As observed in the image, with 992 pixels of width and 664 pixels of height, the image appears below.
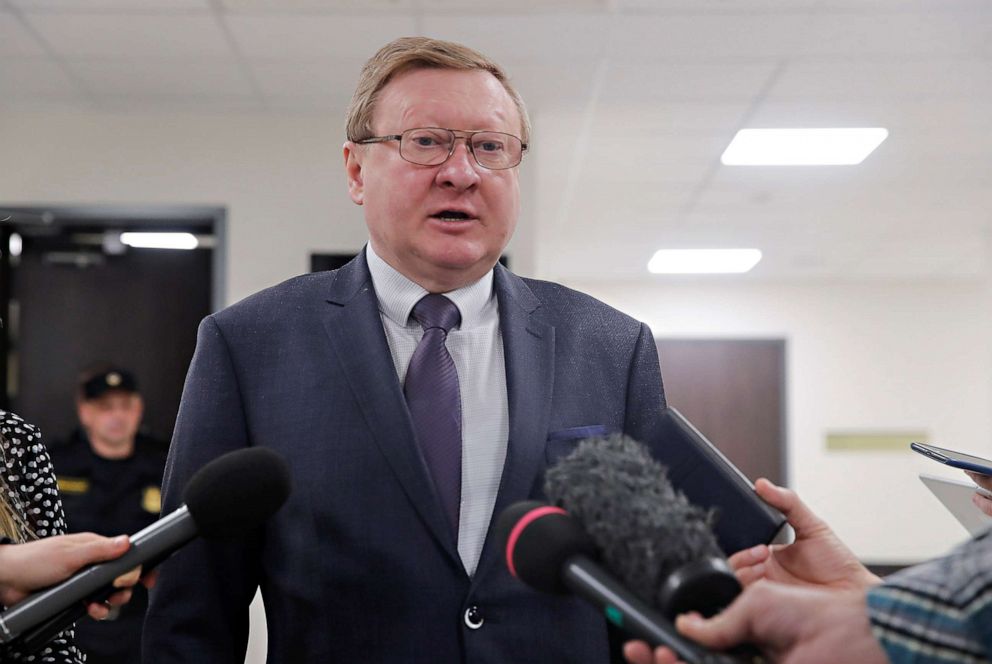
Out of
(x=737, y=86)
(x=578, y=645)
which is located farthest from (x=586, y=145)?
(x=578, y=645)

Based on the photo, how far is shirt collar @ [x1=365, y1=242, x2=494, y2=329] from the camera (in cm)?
135

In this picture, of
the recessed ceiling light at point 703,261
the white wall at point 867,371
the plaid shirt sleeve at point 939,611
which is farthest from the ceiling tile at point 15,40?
the recessed ceiling light at point 703,261

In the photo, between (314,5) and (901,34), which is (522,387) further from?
(901,34)

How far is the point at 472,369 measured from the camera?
4.31 ft

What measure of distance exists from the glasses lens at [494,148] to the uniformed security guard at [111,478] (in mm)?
2500

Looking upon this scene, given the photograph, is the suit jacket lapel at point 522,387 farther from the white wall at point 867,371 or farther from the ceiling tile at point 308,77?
the white wall at point 867,371

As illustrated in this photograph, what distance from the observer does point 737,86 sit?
143 inches

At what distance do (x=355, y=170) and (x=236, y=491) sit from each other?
0.69 metres

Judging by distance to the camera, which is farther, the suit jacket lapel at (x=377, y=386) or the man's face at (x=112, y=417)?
the man's face at (x=112, y=417)

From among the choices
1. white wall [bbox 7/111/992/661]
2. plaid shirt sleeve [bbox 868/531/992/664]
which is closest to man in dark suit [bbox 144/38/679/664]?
plaid shirt sleeve [bbox 868/531/992/664]

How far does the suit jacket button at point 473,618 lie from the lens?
1160mm

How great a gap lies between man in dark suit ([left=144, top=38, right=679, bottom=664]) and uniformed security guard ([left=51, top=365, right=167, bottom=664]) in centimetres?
226

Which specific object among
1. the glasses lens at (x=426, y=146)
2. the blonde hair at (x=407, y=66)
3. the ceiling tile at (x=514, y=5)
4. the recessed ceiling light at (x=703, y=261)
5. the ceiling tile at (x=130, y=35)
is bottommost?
the glasses lens at (x=426, y=146)

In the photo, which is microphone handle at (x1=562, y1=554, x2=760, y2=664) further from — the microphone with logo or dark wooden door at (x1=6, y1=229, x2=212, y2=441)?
dark wooden door at (x1=6, y1=229, x2=212, y2=441)
